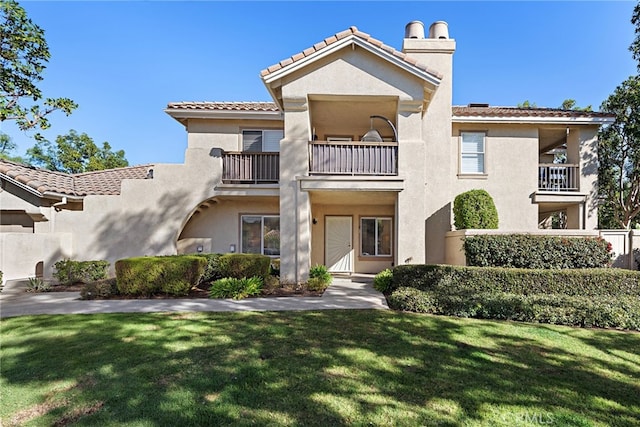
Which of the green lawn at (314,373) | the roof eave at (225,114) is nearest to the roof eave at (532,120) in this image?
the roof eave at (225,114)

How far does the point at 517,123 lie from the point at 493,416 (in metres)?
13.6

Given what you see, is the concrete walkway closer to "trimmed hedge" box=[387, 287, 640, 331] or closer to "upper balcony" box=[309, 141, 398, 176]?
"trimmed hedge" box=[387, 287, 640, 331]

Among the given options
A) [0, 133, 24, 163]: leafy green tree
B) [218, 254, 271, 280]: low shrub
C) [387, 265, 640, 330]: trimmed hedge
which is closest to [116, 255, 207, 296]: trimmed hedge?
[218, 254, 271, 280]: low shrub

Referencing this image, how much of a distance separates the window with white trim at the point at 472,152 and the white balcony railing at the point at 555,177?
277cm

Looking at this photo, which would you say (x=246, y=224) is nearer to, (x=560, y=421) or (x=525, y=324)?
(x=525, y=324)

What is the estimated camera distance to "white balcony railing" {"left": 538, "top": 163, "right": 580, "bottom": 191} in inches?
543

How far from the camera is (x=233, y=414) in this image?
11.1 feet

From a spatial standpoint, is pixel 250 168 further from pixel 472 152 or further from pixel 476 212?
pixel 472 152

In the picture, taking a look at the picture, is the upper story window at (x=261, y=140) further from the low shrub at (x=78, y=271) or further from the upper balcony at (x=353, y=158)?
the low shrub at (x=78, y=271)

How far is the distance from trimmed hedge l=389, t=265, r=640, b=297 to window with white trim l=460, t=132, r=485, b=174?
6570mm

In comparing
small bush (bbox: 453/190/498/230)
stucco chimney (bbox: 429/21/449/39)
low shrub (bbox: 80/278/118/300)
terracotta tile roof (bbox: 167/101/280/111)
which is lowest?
low shrub (bbox: 80/278/118/300)

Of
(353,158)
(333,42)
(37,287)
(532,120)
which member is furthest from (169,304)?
(532,120)

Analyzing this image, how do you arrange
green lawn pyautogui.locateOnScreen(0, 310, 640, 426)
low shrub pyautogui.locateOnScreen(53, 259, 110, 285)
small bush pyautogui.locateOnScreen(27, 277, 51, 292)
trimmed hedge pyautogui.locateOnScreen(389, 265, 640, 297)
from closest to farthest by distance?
green lawn pyautogui.locateOnScreen(0, 310, 640, 426) → trimmed hedge pyautogui.locateOnScreen(389, 265, 640, 297) → small bush pyautogui.locateOnScreen(27, 277, 51, 292) → low shrub pyautogui.locateOnScreen(53, 259, 110, 285)

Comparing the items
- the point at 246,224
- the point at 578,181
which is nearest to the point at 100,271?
the point at 246,224
